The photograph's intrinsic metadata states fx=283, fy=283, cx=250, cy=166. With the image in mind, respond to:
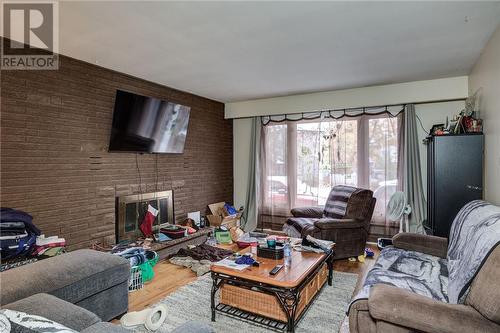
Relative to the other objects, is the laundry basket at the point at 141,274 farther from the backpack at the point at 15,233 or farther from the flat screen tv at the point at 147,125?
the flat screen tv at the point at 147,125

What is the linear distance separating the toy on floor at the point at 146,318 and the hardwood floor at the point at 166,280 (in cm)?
24

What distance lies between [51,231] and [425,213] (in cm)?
482

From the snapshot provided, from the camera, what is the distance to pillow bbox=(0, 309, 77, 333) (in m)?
0.98

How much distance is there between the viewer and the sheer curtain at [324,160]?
14.6 feet

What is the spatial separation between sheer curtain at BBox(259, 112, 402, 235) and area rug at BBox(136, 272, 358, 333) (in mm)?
1951

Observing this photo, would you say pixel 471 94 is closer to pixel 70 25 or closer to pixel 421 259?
pixel 421 259

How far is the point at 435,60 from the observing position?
129 inches

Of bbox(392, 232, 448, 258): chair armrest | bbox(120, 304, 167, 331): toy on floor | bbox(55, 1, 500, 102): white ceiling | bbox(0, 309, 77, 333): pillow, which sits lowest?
bbox(120, 304, 167, 331): toy on floor

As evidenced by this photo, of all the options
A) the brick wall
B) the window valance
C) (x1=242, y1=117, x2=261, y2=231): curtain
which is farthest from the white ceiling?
(x1=242, y1=117, x2=261, y2=231): curtain

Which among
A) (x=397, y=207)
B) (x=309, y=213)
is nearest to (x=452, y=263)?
(x=397, y=207)

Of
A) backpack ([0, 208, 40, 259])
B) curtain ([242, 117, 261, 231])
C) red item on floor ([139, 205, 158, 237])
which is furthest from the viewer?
curtain ([242, 117, 261, 231])

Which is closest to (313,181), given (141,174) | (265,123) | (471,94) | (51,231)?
(265,123)

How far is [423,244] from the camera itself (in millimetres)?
2625

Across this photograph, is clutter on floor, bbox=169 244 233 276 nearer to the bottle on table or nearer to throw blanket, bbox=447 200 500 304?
the bottle on table
